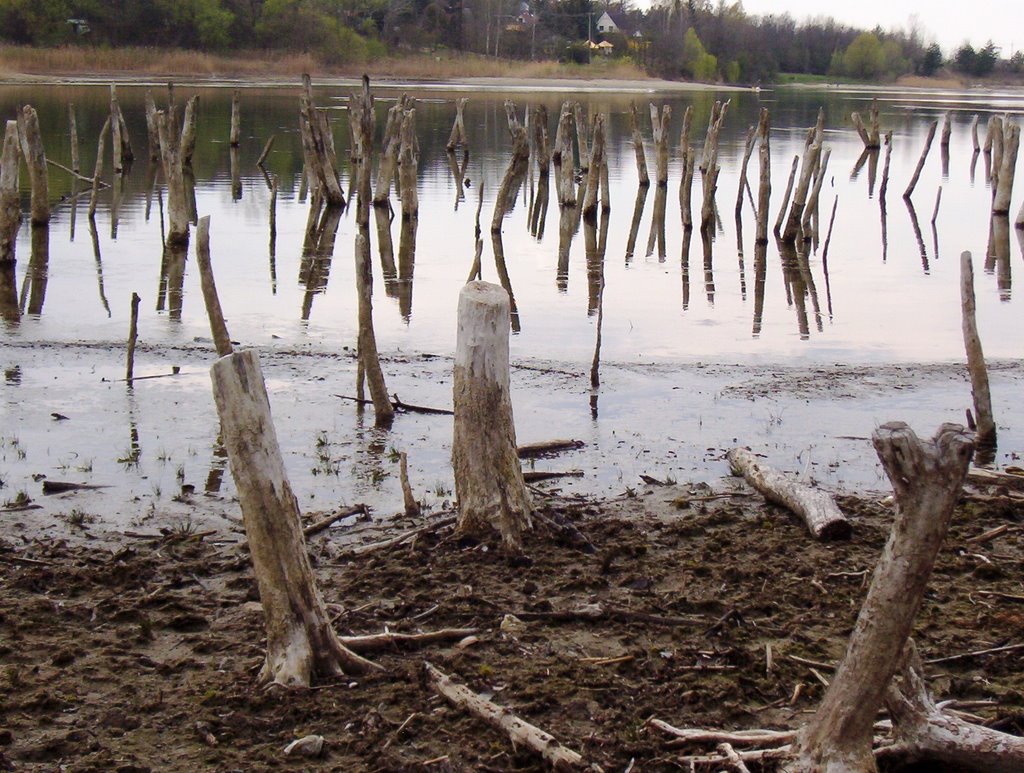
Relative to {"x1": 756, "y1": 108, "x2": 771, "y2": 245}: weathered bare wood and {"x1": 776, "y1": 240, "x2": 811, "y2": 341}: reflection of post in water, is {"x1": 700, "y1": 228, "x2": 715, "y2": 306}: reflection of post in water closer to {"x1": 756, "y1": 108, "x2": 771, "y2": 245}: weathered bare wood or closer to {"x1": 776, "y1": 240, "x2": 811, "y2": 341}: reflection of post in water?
{"x1": 756, "y1": 108, "x2": 771, "y2": 245}: weathered bare wood

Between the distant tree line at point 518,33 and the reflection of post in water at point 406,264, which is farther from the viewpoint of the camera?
the distant tree line at point 518,33

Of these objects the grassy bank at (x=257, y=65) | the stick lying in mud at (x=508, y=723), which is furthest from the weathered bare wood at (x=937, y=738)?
the grassy bank at (x=257, y=65)

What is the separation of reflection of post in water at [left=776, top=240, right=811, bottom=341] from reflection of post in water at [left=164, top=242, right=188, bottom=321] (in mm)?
6932

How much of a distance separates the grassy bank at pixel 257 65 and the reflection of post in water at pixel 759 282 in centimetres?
4791

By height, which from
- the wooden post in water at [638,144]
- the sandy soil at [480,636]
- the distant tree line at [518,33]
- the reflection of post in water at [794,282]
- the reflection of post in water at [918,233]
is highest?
the distant tree line at [518,33]

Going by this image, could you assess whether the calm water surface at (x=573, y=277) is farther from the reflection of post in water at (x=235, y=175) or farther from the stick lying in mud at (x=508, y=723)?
the stick lying in mud at (x=508, y=723)

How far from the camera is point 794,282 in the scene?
16.3m

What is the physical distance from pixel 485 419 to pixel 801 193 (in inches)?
536

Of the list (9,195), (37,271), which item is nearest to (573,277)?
(37,271)

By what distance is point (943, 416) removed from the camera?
9523mm

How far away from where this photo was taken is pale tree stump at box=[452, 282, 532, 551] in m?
5.84

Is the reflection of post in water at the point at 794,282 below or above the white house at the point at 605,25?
below

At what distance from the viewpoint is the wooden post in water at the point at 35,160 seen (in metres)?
15.9

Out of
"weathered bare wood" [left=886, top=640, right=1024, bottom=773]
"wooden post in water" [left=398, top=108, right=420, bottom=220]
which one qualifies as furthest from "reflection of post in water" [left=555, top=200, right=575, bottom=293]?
"weathered bare wood" [left=886, top=640, right=1024, bottom=773]
